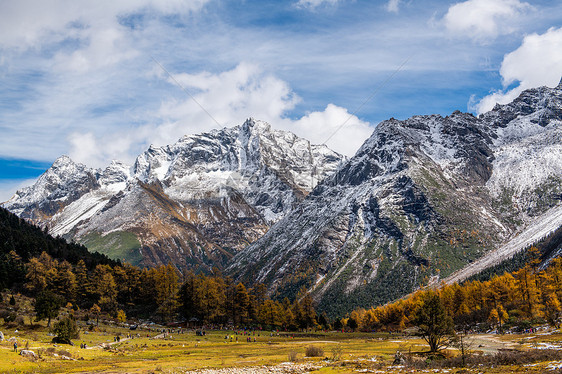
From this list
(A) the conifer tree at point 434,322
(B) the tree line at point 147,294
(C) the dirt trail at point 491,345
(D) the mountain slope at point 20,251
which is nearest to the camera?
(A) the conifer tree at point 434,322

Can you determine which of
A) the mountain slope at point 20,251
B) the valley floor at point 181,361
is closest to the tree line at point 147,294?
the mountain slope at point 20,251

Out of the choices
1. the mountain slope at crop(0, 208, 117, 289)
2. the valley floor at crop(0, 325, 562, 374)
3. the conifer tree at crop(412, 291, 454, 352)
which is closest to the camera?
the valley floor at crop(0, 325, 562, 374)

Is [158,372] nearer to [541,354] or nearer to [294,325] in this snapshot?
[541,354]

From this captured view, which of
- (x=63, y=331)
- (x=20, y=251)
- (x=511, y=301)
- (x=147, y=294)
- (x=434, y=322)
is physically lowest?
(x=511, y=301)

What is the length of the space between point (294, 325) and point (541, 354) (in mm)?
122078

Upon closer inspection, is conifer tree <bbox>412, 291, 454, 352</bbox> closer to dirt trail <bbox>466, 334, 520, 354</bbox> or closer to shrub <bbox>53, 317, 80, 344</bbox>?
dirt trail <bbox>466, 334, 520, 354</bbox>

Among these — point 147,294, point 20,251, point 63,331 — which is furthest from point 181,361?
point 20,251

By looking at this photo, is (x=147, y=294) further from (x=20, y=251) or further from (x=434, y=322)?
(x=434, y=322)

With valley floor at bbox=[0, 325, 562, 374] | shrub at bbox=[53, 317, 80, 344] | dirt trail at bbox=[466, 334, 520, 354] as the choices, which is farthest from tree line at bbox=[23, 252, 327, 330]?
dirt trail at bbox=[466, 334, 520, 354]

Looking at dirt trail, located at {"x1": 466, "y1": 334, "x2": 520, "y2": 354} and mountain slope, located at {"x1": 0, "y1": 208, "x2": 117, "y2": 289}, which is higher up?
mountain slope, located at {"x1": 0, "y1": 208, "x2": 117, "y2": 289}

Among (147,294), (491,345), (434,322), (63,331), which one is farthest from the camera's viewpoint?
(147,294)

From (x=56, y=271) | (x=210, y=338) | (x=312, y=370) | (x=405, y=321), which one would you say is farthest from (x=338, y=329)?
(x=312, y=370)

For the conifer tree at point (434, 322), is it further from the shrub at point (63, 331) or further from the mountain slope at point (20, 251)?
the mountain slope at point (20, 251)

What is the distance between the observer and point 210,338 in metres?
108
